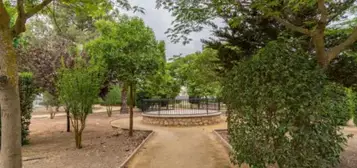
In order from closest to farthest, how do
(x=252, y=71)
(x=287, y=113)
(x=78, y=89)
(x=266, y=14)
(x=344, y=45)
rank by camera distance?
(x=287, y=113)
(x=252, y=71)
(x=344, y=45)
(x=266, y=14)
(x=78, y=89)

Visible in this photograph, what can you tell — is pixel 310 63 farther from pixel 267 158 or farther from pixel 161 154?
pixel 161 154

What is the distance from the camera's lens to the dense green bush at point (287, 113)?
11.0 feet

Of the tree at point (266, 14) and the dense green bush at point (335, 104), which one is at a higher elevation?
the tree at point (266, 14)

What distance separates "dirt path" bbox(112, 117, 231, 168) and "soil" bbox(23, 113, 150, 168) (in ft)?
1.68

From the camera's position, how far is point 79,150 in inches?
283

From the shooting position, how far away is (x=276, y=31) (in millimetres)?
6770

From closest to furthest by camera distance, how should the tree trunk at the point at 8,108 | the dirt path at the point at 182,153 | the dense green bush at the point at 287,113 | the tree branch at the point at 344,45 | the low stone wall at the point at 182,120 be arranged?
the tree trunk at the point at 8,108 < the dense green bush at the point at 287,113 < the tree branch at the point at 344,45 < the dirt path at the point at 182,153 < the low stone wall at the point at 182,120

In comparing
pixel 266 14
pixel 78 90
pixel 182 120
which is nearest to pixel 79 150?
pixel 78 90

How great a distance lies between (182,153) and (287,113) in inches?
156

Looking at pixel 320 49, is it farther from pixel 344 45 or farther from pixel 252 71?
pixel 252 71

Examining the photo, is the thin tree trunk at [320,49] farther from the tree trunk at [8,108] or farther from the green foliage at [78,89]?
the green foliage at [78,89]

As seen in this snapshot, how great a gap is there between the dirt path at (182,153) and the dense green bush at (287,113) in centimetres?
203

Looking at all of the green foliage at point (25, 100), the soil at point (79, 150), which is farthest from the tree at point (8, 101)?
the green foliage at point (25, 100)

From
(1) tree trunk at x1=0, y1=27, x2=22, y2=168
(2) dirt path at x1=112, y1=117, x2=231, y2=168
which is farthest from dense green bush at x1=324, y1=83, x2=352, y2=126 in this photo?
(1) tree trunk at x1=0, y1=27, x2=22, y2=168
